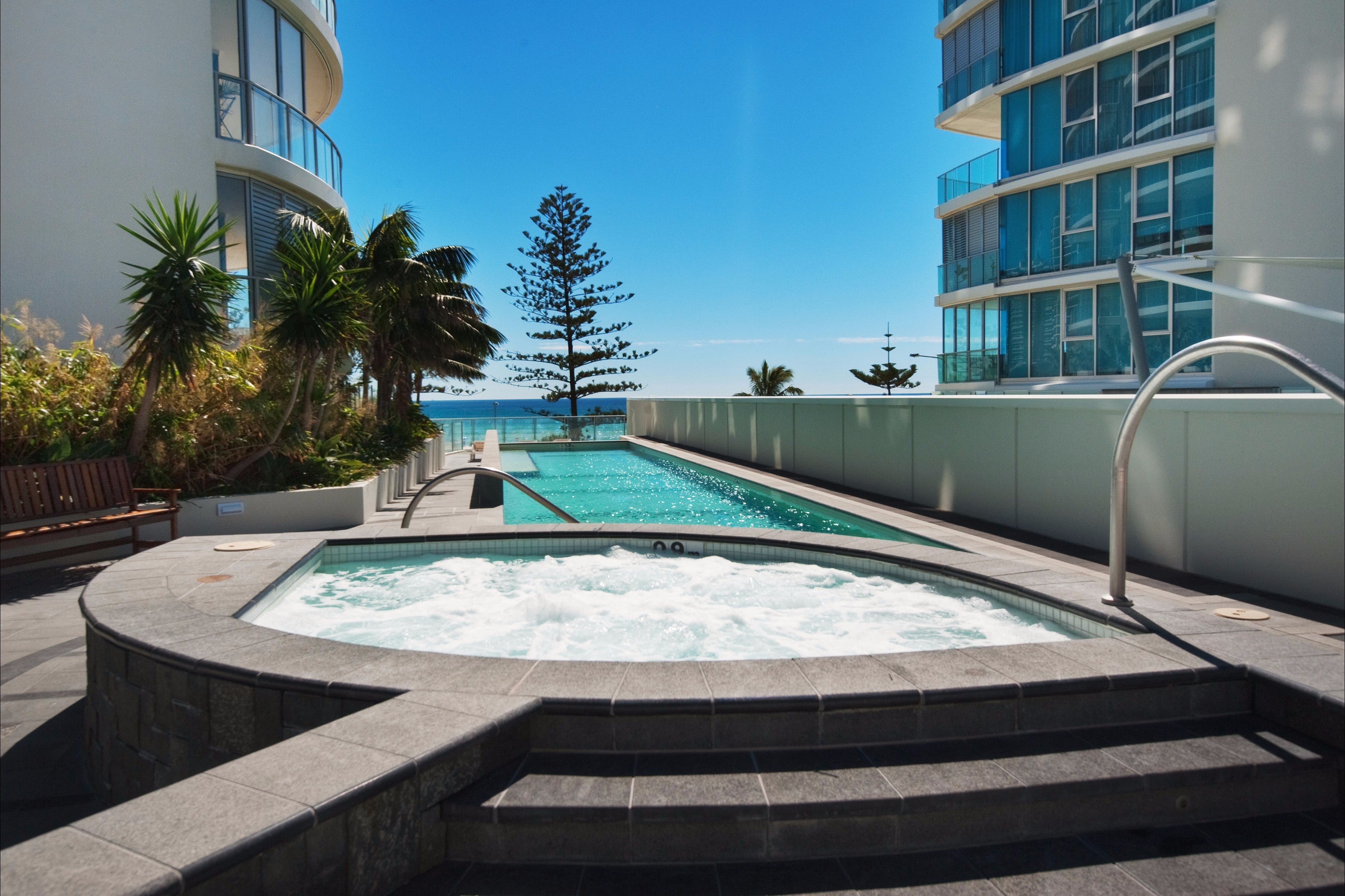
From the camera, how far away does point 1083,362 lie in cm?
1515

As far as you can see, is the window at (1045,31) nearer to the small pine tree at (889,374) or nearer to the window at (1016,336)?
the window at (1016,336)

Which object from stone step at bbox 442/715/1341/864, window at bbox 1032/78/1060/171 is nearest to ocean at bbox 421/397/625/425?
window at bbox 1032/78/1060/171

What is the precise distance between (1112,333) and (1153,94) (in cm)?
437

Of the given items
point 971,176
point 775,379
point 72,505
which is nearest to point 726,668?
point 72,505

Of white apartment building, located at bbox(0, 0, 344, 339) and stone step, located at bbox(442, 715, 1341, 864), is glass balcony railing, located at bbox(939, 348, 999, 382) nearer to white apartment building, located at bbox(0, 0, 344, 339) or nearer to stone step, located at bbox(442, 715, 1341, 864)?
white apartment building, located at bbox(0, 0, 344, 339)

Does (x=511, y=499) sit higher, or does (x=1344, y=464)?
(x=1344, y=464)

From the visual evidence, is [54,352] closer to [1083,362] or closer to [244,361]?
[244,361]

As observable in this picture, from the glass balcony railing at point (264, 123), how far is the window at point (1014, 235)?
13.9 metres

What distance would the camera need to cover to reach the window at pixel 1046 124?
615 inches

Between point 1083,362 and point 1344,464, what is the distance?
12377mm

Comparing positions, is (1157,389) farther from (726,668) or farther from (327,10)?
(327,10)

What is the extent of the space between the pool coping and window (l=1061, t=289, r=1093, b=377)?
42.8 feet

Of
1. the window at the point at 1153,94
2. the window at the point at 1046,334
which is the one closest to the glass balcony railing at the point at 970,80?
the window at the point at 1153,94

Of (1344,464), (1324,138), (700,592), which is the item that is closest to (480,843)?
(700,592)
